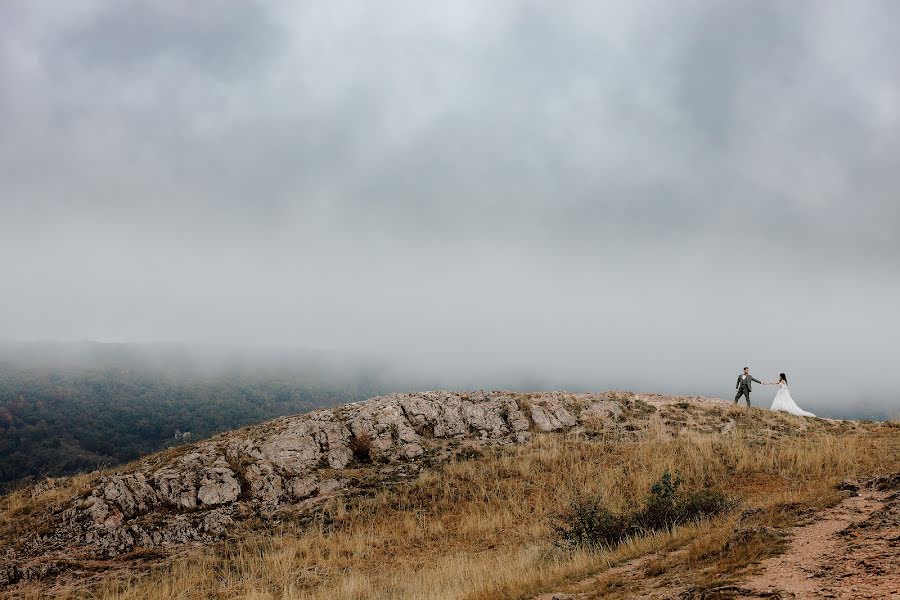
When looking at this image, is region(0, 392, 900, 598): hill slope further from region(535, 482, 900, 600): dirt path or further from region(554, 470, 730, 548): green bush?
region(554, 470, 730, 548): green bush

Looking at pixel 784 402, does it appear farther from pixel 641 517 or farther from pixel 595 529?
pixel 595 529

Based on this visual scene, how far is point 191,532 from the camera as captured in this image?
44.2ft

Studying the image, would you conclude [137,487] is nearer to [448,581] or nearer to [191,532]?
[191,532]

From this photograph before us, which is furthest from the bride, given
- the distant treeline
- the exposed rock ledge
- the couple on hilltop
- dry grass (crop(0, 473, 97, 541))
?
the distant treeline

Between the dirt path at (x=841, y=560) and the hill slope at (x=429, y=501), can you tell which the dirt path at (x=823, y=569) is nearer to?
the dirt path at (x=841, y=560)

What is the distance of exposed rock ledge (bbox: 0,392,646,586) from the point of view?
13281mm

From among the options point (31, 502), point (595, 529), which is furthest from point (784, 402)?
point (31, 502)

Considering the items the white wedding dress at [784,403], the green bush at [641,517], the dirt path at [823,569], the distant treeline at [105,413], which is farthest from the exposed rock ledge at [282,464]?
the distant treeline at [105,413]

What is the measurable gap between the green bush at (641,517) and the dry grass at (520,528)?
659 mm

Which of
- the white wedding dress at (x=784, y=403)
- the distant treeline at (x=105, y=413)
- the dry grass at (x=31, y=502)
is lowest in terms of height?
the distant treeline at (x=105, y=413)

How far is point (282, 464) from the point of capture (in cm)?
1677

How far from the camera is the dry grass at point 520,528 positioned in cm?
774

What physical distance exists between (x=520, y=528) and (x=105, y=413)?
519 ft

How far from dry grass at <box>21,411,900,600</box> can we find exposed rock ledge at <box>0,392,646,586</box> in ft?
5.01
